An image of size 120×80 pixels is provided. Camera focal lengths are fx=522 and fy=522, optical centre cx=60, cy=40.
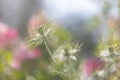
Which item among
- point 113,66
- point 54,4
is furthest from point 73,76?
point 54,4

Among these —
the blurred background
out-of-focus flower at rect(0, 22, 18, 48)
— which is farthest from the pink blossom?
out-of-focus flower at rect(0, 22, 18, 48)

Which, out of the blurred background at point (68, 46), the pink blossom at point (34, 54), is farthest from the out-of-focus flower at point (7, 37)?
the pink blossom at point (34, 54)

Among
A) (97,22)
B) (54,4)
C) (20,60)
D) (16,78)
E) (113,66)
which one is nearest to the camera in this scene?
(113,66)

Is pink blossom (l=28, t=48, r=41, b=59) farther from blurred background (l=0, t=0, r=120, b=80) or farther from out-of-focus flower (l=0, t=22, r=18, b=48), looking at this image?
out-of-focus flower (l=0, t=22, r=18, b=48)

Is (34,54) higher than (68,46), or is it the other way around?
(34,54)

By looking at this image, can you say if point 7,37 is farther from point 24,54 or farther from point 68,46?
point 68,46

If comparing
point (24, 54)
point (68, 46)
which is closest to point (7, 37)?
point (24, 54)

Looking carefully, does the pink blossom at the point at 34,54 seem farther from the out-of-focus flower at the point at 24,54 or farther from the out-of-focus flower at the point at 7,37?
the out-of-focus flower at the point at 7,37

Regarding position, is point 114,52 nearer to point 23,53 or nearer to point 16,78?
point 16,78

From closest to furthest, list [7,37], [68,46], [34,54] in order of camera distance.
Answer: [68,46]
[34,54]
[7,37]

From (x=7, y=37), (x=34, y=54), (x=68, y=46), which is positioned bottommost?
(x=68, y=46)

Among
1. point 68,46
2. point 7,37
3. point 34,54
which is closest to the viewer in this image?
point 68,46
